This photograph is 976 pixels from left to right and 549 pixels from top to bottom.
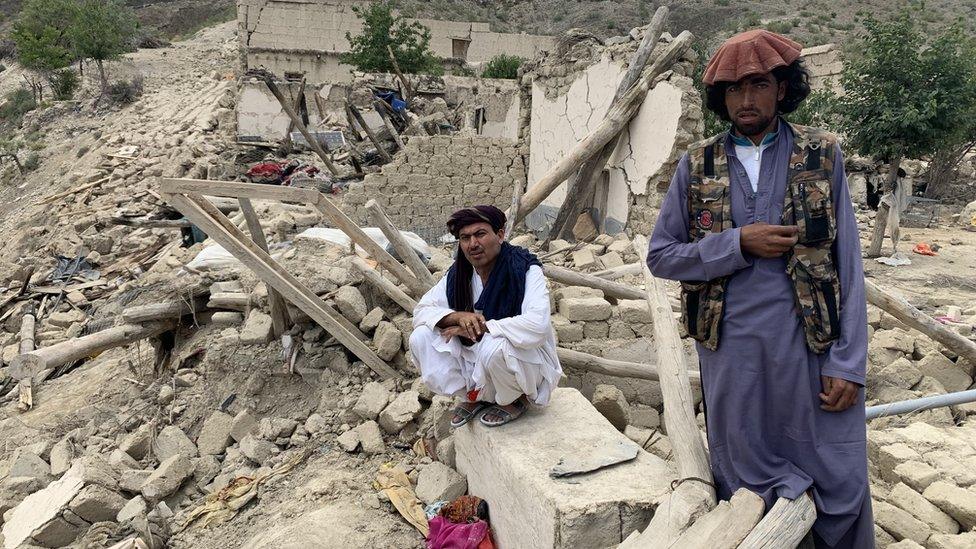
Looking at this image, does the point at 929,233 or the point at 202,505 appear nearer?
the point at 202,505

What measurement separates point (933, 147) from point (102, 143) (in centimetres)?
1787

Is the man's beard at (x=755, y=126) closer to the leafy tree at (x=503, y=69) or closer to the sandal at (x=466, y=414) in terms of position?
the sandal at (x=466, y=414)

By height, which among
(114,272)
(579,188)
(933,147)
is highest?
(933,147)

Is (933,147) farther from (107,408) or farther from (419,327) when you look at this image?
(107,408)

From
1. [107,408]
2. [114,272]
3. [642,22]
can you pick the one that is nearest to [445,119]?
[114,272]

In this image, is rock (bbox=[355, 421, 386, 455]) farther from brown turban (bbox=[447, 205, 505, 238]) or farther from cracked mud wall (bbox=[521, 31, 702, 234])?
cracked mud wall (bbox=[521, 31, 702, 234])

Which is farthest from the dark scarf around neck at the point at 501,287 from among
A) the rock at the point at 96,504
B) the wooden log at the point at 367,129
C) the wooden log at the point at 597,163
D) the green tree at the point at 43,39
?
the green tree at the point at 43,39

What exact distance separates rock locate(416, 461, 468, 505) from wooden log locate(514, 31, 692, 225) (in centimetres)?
360

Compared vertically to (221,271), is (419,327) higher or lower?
higher

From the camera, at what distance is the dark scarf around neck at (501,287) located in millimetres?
2844

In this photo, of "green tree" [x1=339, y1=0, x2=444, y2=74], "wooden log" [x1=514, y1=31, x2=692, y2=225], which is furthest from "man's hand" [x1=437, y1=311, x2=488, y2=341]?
"green tree" [x1=339, y1=0, x2=444, y2=74]

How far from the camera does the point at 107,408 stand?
510cm

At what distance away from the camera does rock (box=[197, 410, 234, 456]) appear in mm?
4277

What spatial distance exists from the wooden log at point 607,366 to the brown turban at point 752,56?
2492 mm
